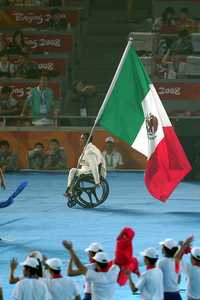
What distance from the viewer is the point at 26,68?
34438 mm

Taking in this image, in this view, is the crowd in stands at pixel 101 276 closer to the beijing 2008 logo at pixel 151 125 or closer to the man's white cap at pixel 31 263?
the man's white cap at pixel 31 263

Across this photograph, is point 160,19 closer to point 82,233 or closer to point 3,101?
point 3,101

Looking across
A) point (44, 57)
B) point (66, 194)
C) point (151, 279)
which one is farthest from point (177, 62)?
point (151, 279)

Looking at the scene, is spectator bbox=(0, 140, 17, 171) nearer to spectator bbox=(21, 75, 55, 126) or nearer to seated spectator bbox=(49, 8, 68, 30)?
spectator bbox=(21, 75, 55, 126)

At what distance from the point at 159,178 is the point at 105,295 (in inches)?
348

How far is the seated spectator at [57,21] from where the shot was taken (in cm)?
3691

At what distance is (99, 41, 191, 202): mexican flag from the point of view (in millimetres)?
21938

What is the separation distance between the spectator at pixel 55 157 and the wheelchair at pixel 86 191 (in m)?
6.01

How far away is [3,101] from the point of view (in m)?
32.9

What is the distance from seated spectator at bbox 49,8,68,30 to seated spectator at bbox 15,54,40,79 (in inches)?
90.3

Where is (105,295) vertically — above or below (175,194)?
above

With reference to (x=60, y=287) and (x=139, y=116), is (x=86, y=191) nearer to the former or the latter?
(x=139, y=116)

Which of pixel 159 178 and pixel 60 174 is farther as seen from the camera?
pixel 60 174

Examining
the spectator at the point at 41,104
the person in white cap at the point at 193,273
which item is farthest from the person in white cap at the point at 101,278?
the spectator at the point at 41,104
